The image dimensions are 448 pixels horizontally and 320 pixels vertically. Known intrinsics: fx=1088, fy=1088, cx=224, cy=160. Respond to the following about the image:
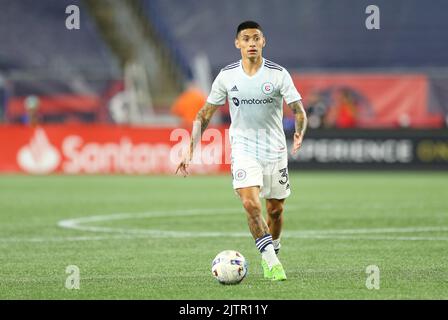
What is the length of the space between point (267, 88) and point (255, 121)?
32 centimetres

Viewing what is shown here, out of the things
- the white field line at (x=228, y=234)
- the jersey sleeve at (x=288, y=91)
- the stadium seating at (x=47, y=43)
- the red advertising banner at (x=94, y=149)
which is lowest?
the white field line at (x=228, y=234)

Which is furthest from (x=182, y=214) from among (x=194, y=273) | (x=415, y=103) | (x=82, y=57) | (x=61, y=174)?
(x=82, y=57)

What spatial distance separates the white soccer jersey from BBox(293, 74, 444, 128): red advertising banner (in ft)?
59.7

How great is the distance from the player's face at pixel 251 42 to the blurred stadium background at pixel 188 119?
198 centimetres

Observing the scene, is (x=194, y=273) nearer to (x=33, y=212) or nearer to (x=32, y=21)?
(x=33, y=212)

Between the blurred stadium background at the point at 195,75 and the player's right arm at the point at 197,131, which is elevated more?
the blurred stadium background at the point at 195,75

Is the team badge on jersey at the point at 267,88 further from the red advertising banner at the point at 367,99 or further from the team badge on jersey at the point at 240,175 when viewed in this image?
the red advertising banner at the point at 367,99

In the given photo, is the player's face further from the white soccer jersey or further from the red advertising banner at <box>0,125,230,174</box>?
the red advertising banner at <box>0,125,230,174</box>

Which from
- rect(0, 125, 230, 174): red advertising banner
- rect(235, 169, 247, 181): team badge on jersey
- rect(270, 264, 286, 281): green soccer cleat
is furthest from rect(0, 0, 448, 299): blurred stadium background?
rect(235, 169, 247, 181): team badge on jersey

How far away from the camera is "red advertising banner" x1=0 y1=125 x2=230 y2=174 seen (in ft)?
87.7

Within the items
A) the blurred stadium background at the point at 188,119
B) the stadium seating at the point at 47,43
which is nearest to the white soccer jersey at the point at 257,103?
the blurred stadium background at the point at 188,119

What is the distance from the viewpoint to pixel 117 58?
34500 millimetres

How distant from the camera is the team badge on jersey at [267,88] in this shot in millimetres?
9594

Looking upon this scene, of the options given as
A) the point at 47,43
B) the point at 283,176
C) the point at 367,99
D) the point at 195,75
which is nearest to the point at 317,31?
the point at 195,75
